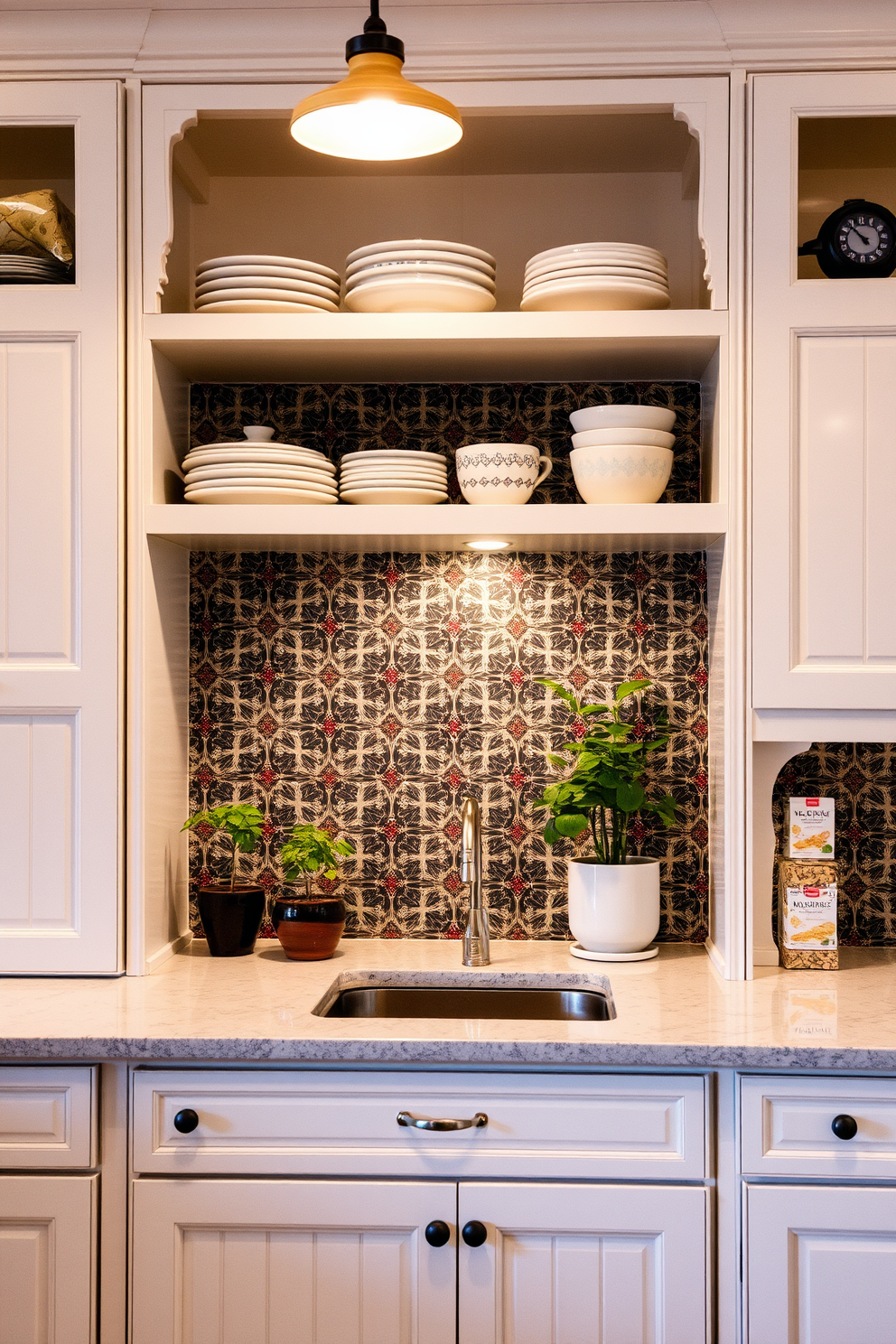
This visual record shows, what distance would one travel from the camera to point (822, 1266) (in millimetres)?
1560

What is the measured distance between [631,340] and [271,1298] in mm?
1648

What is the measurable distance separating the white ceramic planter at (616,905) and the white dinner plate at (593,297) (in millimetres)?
1020

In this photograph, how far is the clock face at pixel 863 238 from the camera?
1938 mm

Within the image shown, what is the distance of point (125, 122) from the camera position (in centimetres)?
195

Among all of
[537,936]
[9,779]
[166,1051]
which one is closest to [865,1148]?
[537,936]

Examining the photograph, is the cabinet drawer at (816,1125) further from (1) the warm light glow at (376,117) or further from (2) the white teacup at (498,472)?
(1) the warm light glow at (376,117)

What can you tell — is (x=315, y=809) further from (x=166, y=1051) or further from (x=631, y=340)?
(x=631, y=340)

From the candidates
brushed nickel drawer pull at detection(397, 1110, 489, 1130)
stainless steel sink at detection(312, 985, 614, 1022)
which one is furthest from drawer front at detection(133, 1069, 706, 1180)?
stainless steel sink at detection(312, 985, 614, 1022)

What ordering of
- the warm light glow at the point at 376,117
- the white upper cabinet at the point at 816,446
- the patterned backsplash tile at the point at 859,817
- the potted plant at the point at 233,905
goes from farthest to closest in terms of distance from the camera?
the patterned backsplash tile at the point at 859,817, the potted plant at the point at 233,905, the white upper cabinet at the point at 816,446, the warm light glow at the point at 376,117

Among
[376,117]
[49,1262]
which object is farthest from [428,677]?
[49,1262]

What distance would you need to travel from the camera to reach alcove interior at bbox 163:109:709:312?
2195 millimetres

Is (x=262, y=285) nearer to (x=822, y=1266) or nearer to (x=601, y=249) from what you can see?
(x=601, y=249)

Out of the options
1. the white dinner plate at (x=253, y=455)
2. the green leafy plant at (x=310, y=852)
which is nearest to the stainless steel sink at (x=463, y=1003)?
the green leafy plant at (x=310, y=852)

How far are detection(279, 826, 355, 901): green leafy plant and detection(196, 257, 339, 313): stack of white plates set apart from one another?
97cm
